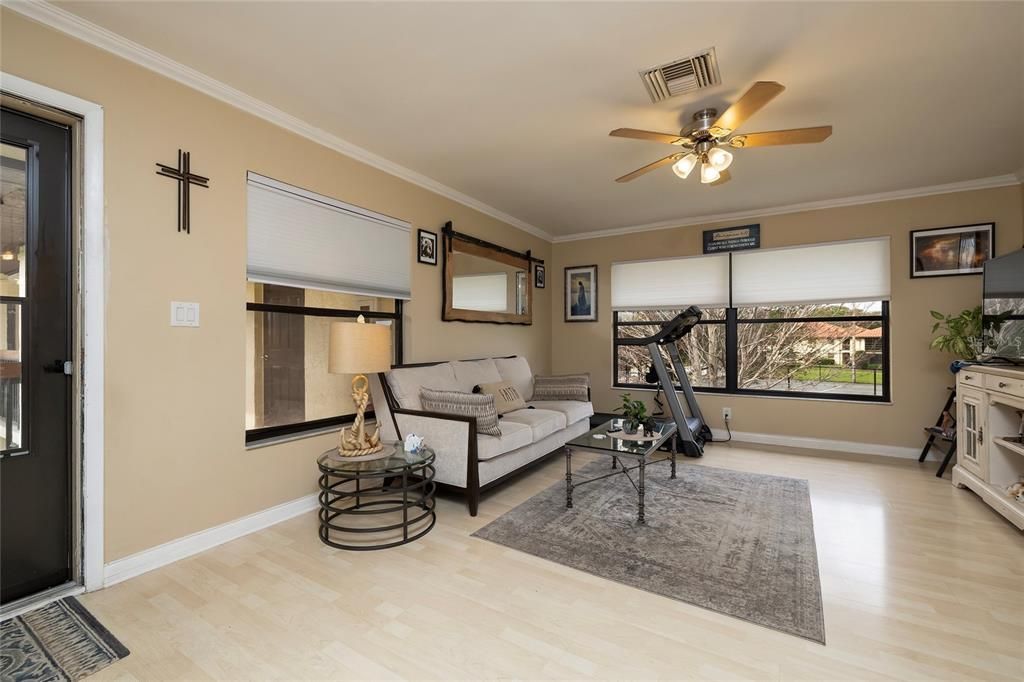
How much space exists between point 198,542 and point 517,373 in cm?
296

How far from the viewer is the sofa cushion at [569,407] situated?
413cm

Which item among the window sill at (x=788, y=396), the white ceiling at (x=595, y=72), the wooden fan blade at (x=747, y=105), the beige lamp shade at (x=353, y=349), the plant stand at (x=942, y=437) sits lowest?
the plant stand at (x=942, y=437)

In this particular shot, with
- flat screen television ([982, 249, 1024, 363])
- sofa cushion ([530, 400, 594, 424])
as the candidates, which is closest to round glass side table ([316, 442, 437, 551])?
sofa cushion ([530, 400, 594, 424])

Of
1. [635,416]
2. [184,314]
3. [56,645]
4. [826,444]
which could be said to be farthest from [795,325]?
[56,645]

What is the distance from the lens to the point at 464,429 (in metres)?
2.89

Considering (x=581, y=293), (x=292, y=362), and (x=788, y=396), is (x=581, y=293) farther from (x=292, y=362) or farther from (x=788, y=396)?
(x=292, y=362)

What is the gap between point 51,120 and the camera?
6.61ft

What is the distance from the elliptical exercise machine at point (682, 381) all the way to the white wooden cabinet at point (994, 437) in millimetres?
1851

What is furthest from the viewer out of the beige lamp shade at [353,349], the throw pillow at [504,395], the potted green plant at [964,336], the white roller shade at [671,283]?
the white roller shade at [671,283]

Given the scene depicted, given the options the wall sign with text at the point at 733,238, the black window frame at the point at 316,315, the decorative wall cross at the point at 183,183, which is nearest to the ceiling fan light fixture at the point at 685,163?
the black window frame at the point at 316,315

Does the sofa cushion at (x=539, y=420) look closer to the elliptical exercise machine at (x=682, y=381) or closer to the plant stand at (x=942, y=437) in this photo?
the elliptical exercise machine at (x=682, y=381)

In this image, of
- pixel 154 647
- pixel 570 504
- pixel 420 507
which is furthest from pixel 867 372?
pixel 154 647

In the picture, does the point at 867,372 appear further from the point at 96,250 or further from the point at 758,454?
the point at 96,250

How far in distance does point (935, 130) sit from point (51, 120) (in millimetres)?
4988
